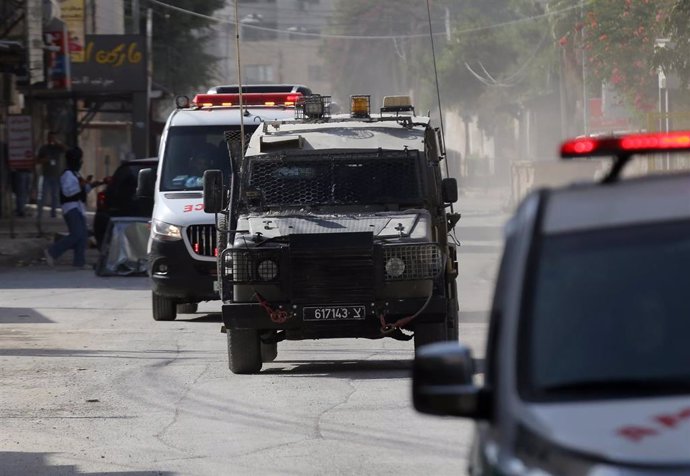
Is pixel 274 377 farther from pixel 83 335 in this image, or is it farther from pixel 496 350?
pixel 496 350

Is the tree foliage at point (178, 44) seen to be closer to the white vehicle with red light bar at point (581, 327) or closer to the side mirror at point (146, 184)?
the side mirror at point (146, 184)

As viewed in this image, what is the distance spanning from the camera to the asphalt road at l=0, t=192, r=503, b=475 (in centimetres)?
920

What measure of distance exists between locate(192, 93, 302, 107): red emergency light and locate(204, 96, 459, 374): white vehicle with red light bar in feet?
A: 14.6

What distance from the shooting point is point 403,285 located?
42.4 feet

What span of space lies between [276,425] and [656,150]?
602 cm

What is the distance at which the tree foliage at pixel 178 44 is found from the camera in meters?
57.0

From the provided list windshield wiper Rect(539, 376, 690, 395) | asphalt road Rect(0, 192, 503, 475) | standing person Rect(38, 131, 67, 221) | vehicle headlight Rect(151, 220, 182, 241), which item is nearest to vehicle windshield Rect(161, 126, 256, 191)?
vehicle headlight Rect(151, 220, 182, 241)

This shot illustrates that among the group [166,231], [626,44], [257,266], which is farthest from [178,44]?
[257,266]

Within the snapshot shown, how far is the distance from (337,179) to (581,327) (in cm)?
948

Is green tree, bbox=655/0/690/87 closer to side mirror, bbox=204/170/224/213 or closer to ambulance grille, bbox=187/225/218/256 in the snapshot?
ambulance grille, bbox=187/225/218/256

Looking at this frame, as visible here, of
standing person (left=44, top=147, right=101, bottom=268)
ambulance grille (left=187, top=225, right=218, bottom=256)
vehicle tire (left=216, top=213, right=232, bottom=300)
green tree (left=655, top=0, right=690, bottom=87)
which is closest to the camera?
vehicle tire (left=216, top=213, right=232, bottom=300)

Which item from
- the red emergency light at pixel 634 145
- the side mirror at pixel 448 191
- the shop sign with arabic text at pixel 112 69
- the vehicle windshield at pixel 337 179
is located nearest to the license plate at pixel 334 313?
the vehicle windshield at pixel 337 179

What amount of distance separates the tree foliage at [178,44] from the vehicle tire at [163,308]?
38.7m

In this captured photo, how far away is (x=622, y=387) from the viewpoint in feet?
13.9
